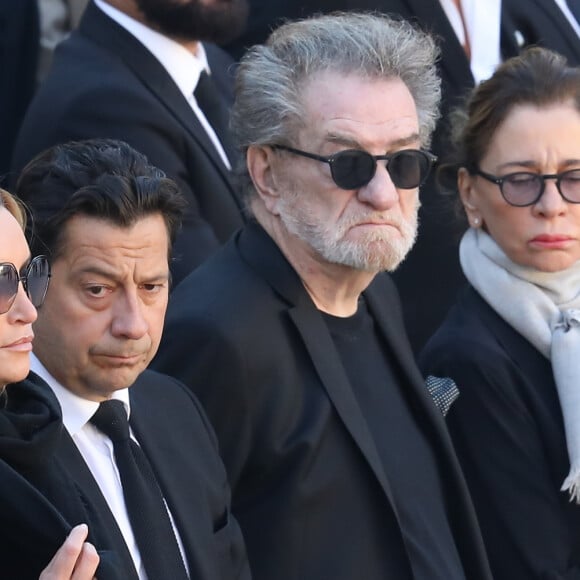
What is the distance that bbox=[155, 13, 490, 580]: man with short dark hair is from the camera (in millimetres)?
3891

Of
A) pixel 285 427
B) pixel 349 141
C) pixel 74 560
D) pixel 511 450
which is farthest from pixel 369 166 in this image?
pixel 74 560

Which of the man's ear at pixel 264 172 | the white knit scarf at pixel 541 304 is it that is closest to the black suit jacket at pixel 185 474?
the man's ear at pixel 264 172

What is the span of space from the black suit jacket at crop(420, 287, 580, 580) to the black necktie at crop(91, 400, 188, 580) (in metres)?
1.36

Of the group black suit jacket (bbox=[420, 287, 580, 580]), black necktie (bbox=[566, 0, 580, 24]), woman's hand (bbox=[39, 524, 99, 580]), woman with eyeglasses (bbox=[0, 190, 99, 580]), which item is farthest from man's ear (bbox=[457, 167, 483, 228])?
woman's hand (bbox=[39, 524, 99, 580])

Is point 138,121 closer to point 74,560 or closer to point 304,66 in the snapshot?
point 304,66

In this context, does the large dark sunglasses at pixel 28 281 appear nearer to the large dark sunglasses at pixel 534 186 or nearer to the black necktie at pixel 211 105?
the large dark sunglasses at pixel 534 186

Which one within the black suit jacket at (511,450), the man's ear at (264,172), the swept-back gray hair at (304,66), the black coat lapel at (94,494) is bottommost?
the black suit jacket at (511,450)

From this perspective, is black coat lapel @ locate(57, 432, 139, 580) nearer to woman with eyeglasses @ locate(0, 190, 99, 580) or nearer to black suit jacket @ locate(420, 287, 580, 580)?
woman with eyeglasses @ locate(0, 190, 99, 580)

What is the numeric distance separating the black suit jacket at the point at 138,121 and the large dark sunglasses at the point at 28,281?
1.88m

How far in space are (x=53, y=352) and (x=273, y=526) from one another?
0.78 m

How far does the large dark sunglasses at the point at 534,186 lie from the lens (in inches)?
185

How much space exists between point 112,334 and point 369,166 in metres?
1.02

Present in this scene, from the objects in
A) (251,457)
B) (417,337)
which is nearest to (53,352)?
(251,457)

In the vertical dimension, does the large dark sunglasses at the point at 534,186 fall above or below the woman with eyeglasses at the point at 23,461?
above
